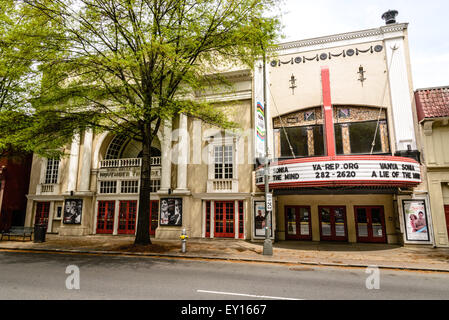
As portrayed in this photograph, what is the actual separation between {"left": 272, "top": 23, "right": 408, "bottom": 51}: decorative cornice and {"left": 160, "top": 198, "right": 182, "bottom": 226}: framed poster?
39.3 feet

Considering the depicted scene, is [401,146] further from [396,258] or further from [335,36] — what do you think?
[335,36]

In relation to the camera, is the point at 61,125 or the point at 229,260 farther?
the point at 61,125

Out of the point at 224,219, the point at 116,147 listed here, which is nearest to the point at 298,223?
the point at 224,219

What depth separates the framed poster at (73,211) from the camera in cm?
1984

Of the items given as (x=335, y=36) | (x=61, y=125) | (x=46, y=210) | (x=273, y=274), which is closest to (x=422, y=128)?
(x=335, y=36)

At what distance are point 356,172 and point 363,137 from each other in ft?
17.4

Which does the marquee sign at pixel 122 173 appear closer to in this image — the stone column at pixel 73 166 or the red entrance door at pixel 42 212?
the stone column at pixel 73 166

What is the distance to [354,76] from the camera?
1684 centimetres

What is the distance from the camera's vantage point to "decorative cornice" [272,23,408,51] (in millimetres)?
16312

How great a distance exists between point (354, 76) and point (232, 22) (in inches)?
370

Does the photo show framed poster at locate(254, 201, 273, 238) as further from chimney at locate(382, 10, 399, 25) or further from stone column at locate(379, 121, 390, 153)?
chimney at locate(382, 10, 399, 25)

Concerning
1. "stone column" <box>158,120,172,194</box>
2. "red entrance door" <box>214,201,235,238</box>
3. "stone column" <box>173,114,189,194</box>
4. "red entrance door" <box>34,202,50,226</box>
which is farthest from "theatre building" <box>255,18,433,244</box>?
"red entrance door" <box>34,202,50,226</box>
